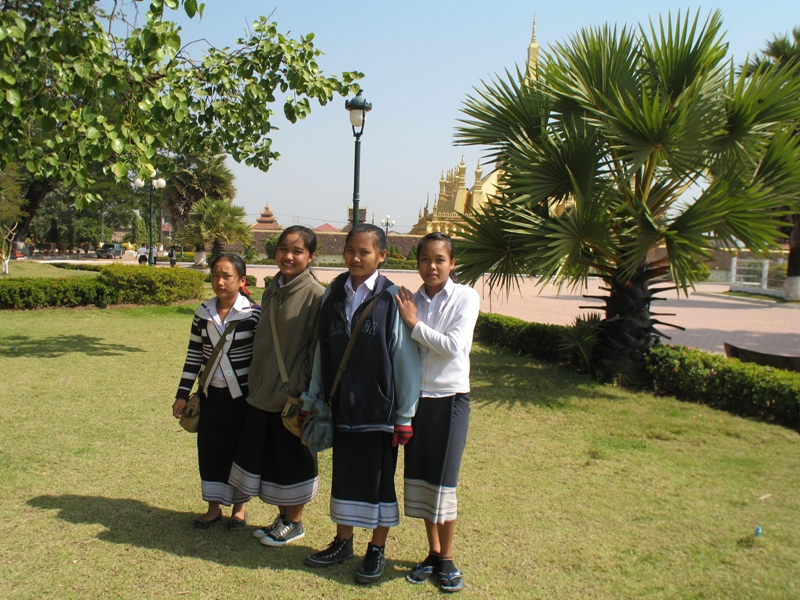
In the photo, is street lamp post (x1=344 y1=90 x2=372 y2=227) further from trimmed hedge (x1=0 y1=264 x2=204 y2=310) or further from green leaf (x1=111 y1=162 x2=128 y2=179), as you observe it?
trimmed hedge (x1=0 y1=264 x2=204 y2=310)

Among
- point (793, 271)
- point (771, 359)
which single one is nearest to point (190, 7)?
point (771, 359)

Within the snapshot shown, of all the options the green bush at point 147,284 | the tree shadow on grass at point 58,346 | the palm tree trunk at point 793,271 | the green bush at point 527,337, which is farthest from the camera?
the palm tree trunk at point 793,271

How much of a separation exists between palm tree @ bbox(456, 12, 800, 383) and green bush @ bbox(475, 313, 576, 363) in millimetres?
942

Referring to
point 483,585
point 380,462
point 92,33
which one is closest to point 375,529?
point 380,462

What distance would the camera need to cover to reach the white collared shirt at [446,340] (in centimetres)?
269

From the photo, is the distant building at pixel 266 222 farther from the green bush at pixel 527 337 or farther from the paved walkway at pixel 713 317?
the green bush at pixel 527 337

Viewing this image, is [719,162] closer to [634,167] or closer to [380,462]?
[634,167]

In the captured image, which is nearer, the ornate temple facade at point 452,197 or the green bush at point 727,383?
the green bush at point 727,383

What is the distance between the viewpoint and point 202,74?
6.68m

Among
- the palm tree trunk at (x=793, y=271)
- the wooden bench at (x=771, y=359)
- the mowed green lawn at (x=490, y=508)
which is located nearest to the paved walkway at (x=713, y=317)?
the palm tree trunk at (x=793, y=271)

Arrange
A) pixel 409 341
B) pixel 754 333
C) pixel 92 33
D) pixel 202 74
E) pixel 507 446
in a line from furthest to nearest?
pixel 754 333 < pixel 202 74 < pixel 507 446 < pixel 92 33 < pixel 409 341

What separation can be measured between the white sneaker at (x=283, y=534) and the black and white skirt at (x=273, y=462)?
0.13 meters

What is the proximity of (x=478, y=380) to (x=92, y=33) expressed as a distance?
4.93 meters

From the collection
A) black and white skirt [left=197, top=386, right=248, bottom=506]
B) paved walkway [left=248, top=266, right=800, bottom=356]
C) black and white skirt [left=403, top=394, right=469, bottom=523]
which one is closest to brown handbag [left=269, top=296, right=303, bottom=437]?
black and white skirt [left=197, top=386, right=248, bottom=506]
